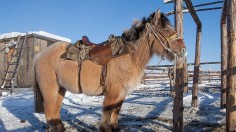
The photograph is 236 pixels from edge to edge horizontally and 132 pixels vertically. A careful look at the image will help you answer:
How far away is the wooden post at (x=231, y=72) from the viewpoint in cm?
367

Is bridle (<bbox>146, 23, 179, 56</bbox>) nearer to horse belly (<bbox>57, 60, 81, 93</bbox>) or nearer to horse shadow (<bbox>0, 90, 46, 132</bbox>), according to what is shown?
horse belly (<bbox>57, 60, 81, 93</bbox>)

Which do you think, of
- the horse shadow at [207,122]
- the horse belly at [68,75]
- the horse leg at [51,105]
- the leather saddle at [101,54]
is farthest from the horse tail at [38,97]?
the horse shadow at [207,122]

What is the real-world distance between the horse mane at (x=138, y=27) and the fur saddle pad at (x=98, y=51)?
0.17 meters

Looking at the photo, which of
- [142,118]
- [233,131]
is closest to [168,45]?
[233,131]

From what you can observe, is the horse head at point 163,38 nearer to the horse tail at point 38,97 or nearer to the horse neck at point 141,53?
the horse neck at point 141,53

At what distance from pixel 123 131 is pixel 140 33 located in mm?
1930

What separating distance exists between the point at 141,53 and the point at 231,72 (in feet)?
5.14

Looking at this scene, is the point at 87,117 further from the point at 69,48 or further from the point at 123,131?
the point at 69,48

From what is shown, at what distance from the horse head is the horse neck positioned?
94mm

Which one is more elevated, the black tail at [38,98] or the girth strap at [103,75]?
the girth strap at [103,75]

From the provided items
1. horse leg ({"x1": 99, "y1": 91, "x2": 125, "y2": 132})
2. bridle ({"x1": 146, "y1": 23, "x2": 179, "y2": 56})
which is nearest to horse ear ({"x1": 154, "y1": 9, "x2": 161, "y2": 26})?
bridle ({"x1": 146, "y1": 23, "x2": 179, "y2": 56})

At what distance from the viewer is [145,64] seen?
4.68 m

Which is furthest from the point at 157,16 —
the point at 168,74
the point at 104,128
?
the point at 168,74

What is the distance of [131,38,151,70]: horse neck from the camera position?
15.0 feet
